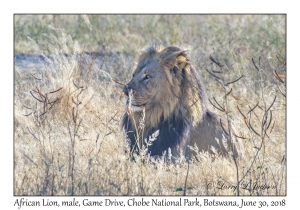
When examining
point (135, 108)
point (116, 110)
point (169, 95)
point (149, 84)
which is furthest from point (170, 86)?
point (116, 110)

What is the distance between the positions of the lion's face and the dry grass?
Answer: 1.39 ft

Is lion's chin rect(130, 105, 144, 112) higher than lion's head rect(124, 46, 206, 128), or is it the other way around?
lion's head rect(124, 46, 206, 128)

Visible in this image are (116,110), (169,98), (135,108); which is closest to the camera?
(135,108)

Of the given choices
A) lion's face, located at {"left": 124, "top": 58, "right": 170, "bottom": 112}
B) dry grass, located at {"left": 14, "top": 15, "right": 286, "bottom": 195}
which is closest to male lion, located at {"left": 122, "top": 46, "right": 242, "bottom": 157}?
lion's face, located at {"left": 124, "top": 58, "right": 170, "bottom": 112}

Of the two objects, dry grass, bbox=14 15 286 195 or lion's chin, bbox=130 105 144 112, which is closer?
dry grass, bbox=14 15 286 195

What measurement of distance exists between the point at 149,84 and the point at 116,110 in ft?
5.92

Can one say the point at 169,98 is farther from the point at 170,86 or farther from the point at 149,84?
the point at 149,84

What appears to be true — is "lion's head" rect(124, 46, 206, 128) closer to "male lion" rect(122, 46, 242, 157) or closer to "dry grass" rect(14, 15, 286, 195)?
"male lion" rect(122, 46, 242, 157)

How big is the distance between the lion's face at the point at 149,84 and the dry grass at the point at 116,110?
1.39 feet

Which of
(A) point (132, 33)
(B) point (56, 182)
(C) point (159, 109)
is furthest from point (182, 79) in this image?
(A) point (132, 33)

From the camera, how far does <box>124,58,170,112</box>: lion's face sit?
7.14 meters

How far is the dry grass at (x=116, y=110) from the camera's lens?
6.34 metres

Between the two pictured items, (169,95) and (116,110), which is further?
(116,110)

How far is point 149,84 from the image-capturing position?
7.19 metres
